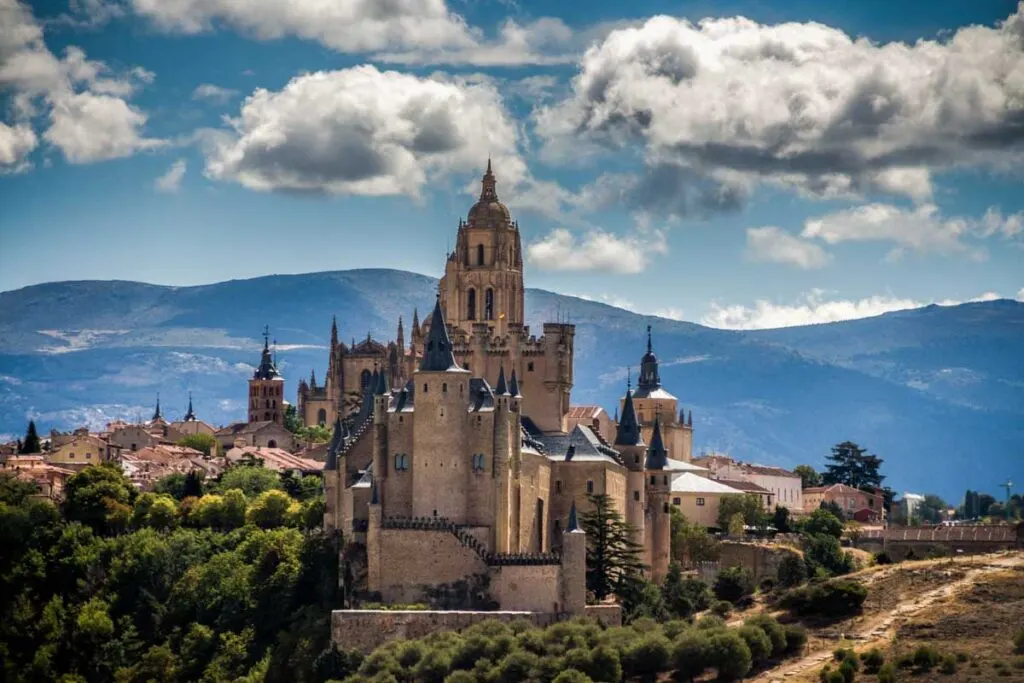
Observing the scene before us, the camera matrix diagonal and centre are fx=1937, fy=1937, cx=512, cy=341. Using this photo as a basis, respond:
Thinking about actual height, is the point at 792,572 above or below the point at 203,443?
below

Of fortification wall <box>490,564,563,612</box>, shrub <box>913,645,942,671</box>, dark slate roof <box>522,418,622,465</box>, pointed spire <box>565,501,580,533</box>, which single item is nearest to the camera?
shrub <box>913,645,942,671</box>

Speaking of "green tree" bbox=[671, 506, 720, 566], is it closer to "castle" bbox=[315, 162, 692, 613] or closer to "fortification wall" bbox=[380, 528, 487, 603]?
"castle" bbox=[315, 162, 692, 613]

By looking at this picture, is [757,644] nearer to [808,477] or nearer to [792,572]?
[792,572]

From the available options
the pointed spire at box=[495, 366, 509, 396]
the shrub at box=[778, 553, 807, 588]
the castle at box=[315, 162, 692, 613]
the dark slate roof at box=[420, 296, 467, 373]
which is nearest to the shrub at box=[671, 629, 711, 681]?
the castle at box=[315, 162, 692, 613]

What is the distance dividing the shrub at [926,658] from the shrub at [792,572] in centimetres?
1889

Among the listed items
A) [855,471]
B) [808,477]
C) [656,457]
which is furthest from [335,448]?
[808,477]

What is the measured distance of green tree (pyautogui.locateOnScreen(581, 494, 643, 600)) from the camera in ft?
306

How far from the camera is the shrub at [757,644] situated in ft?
278

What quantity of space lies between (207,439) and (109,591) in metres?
47.8

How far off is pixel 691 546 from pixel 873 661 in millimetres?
27621

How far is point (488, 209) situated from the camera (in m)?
114

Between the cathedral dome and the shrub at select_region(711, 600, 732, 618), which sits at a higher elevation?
the cathedral dome

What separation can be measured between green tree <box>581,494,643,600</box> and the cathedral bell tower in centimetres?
1827

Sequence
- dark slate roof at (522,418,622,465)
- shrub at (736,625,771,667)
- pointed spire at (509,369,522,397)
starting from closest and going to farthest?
shrub at (736,625,771,667), pointed spire at (509,369,522,397), dark slate roof at (522,418,622,465)
